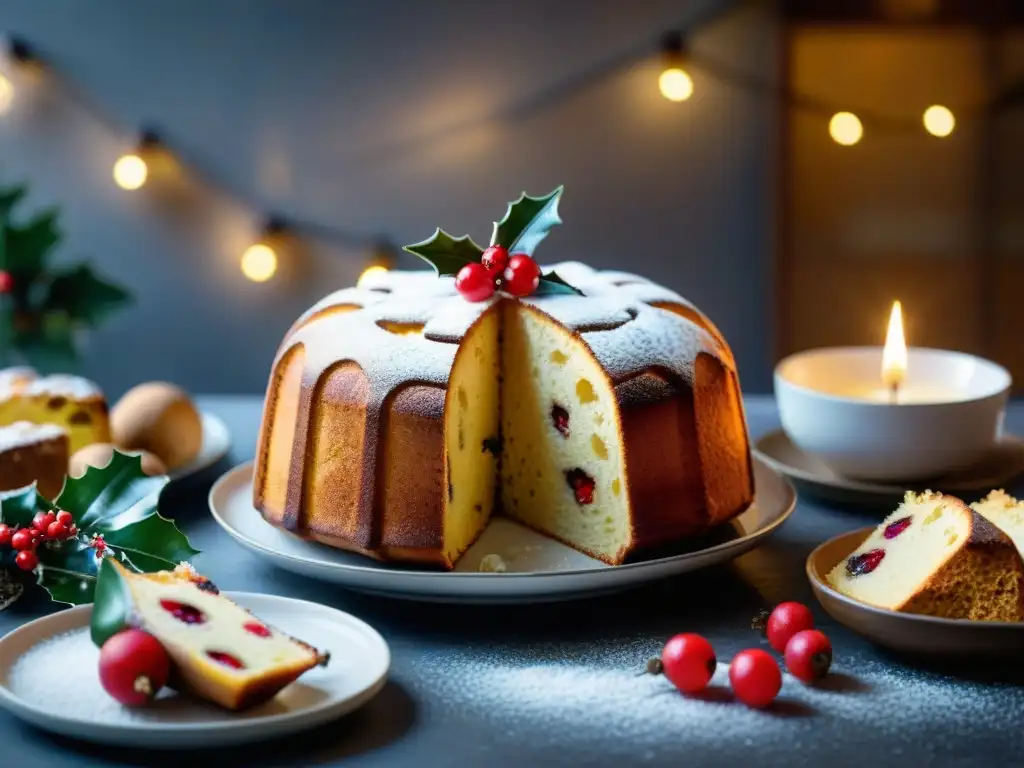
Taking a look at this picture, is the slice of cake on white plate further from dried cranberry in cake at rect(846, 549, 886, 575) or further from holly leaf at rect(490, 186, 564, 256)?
holly leaf at rect(490, 186, 564, 256)

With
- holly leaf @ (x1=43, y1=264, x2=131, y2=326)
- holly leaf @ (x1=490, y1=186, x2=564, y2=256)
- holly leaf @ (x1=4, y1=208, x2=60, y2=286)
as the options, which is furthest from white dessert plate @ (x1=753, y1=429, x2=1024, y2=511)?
holly leaf @ (x1=4, y1=208, x2=60, y2=286)

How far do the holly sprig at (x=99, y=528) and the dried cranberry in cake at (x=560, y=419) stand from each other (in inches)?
17.8

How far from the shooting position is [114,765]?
1.11m

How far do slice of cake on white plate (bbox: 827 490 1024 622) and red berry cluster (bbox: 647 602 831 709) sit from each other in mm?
88

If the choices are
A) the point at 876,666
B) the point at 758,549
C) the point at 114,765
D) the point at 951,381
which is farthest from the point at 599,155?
the point at 114,765

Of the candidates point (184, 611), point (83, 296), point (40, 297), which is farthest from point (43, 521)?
point (40, 297)

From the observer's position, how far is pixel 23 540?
1.47 metres

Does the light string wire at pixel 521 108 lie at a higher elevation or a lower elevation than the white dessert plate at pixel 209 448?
higher

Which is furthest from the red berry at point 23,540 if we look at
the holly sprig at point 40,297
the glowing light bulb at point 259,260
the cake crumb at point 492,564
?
the glowing light bulb at point 259,260

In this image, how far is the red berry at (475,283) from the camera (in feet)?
5.22

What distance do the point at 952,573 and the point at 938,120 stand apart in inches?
105

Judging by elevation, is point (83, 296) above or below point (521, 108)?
below

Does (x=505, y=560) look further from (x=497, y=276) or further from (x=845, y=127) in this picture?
(x=845, y=127)

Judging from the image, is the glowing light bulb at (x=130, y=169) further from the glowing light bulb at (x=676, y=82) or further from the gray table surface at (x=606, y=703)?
the gray table surface at (x=606, y=703)
